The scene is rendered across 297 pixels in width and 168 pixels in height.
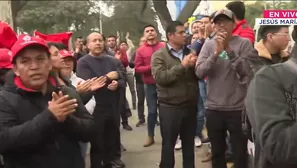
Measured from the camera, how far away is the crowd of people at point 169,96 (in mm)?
1865

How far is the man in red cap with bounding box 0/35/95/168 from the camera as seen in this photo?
2.13 meters

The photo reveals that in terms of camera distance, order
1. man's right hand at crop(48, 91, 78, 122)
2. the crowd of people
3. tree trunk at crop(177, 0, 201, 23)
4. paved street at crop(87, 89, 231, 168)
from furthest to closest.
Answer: tree trunk at crop(177, 0, 201, 23) < paved street at crop(87, 89, 231, 168) < man's right hand at crop(48, 91, 78, 122) < the crowd of people

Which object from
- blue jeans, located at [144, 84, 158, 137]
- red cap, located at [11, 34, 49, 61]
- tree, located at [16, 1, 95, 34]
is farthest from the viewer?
tree, located at [16, 1, 95, 34]

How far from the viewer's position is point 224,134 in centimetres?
412

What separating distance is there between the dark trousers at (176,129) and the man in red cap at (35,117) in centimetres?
211

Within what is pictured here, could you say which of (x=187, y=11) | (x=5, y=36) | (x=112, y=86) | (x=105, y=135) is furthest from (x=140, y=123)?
(x=187, y=11)

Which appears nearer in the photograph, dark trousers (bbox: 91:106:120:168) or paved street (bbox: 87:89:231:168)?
dark trousers (bbox: 91:106:120:168)

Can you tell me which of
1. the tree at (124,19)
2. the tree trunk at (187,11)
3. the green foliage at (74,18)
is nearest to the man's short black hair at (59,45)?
the tree trunk at (187,11)

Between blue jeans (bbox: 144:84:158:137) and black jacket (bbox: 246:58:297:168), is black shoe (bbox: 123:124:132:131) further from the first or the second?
black jacket (bbox: 246:58:297:168)

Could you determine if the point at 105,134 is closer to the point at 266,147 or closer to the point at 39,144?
the point at 39,144

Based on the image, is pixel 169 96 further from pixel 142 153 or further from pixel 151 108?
pixel 151 108

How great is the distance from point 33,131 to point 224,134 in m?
2.46

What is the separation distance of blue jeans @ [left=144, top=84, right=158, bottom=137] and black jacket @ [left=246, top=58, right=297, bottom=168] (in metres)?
4.59

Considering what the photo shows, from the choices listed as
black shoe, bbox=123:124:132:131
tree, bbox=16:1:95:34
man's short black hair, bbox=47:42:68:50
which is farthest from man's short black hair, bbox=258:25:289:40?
tree, bbox=16:1:95:34
